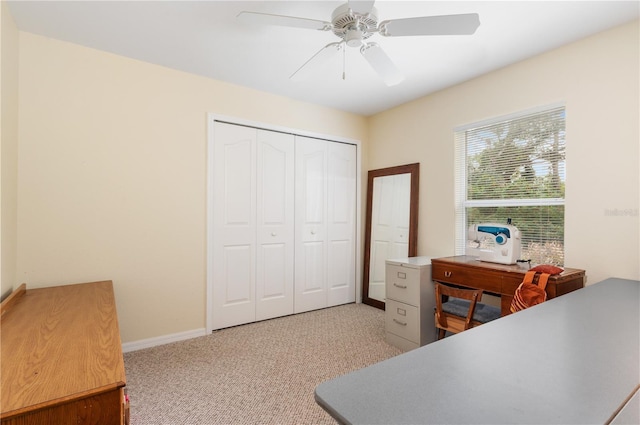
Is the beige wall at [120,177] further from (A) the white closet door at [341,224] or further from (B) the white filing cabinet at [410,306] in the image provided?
(B) the white filing cabinet at [410,306]

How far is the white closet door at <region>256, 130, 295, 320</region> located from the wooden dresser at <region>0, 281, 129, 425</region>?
174 centimetres

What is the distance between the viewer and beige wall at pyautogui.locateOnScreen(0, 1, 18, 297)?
191 centimetres

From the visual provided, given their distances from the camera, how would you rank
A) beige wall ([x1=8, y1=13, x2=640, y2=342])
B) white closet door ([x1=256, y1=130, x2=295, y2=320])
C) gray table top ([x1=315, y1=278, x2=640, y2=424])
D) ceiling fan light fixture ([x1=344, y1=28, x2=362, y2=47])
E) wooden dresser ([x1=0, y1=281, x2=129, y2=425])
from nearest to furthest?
gray table top ([x1=315, y1=278, x2=640, y2=424]) < wooden dresser ([x1=0, y1=281, x2=129, y2=425]) < ceiling fan light fixture ([x1=344, y1=28, x2=362, y2=47]) < beige wall ([x1=8, y1=13, x2=640, y2=342]) < white closet door ([x1=256, y1=130, x2=295, y2=320])

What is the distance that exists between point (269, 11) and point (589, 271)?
2836 mm

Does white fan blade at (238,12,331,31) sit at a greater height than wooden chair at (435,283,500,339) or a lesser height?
greater

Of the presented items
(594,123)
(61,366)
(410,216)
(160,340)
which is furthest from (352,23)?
(160,340)

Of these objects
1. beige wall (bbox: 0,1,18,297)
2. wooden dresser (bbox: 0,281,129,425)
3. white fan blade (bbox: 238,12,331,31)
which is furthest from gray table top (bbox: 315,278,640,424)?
beige wall (bbox: 0,1,18,297)

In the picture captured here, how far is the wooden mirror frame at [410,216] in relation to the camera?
349 centimetres

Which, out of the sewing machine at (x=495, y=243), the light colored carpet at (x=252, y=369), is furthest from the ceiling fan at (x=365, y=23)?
the light colored carpet at (x=252, y=369)

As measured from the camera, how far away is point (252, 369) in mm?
2383

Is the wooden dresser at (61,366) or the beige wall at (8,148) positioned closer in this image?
the wooden dresser at (61,366)

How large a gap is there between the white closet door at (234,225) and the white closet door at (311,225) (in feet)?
1.82

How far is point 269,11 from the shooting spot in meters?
2.03

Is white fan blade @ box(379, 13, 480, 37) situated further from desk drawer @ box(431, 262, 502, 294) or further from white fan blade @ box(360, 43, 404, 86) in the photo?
desk drawer @ box(431, 262, 502, 294)
